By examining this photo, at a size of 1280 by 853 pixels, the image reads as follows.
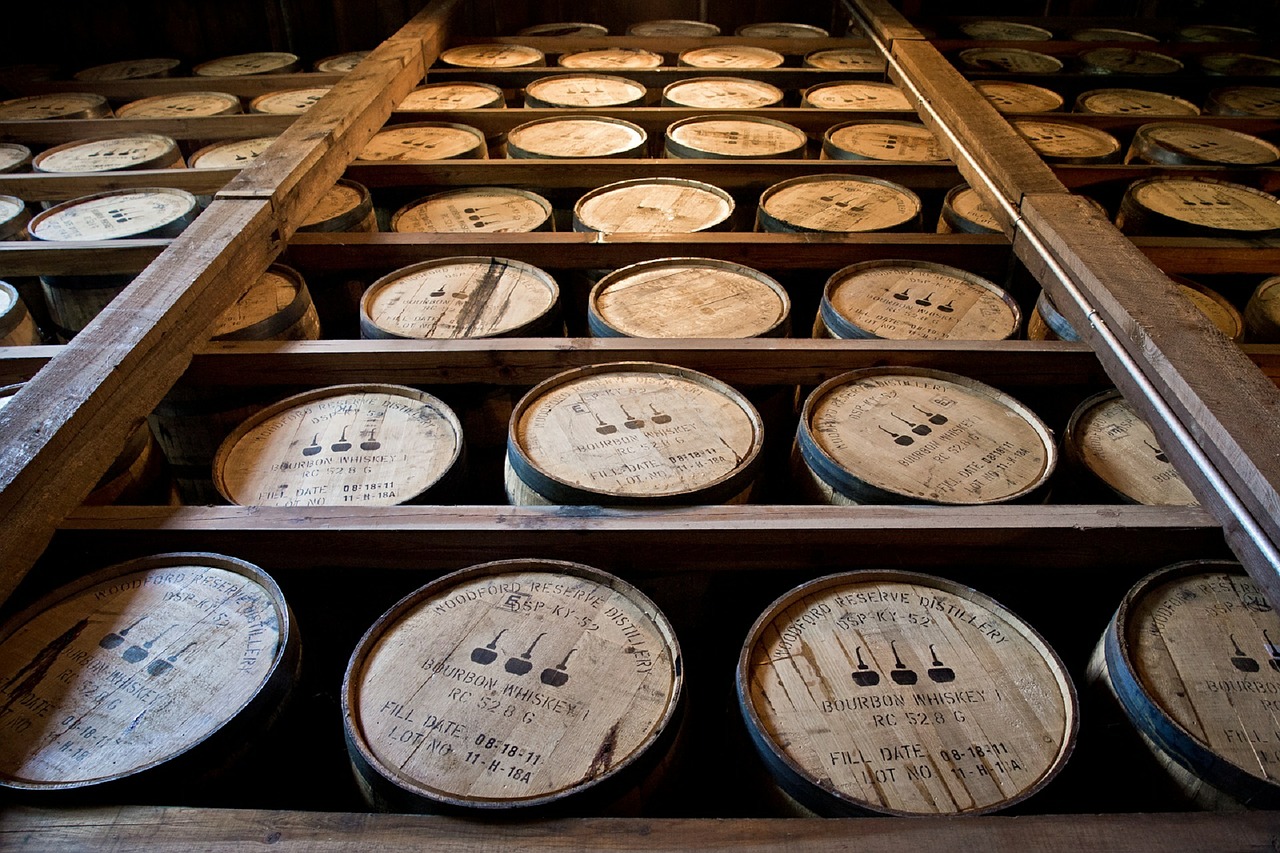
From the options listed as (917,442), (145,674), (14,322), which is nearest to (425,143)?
(14,322)

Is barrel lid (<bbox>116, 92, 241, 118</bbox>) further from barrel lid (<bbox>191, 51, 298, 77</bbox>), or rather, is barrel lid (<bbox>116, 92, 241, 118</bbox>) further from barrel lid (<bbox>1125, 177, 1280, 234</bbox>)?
barrel lid (<bbox>1125, 177, 1280, 234</bbox>)

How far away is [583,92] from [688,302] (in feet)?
9.78

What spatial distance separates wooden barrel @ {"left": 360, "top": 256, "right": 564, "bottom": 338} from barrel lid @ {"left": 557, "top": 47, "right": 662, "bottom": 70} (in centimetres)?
314

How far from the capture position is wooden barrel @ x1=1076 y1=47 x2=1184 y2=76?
19.0 ft

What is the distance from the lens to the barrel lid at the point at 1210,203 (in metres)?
3.63

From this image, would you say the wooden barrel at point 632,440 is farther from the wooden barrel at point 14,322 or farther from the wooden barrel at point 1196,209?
the wooden barrel at point 1196,209

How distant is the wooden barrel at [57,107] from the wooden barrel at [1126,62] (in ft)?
23.0

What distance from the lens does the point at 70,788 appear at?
1441 mm

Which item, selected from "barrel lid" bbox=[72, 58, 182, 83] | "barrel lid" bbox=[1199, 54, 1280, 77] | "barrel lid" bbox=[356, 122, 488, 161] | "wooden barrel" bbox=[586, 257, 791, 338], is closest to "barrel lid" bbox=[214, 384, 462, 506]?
"wooden barrel" bbox=[586, 257, 791, 338]

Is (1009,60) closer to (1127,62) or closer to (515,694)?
(1127,62)

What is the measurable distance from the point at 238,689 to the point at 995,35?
7.66m

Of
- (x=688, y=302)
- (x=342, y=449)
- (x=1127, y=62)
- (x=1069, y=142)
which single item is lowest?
(x=342, y=449)

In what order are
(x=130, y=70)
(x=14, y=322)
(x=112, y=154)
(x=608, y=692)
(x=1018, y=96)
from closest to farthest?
(x=608, y=692), (x=14, y=322), (x=112, y=154), (x=1018, y=96), (x=130, y=70)

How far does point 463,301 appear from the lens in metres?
3.11
